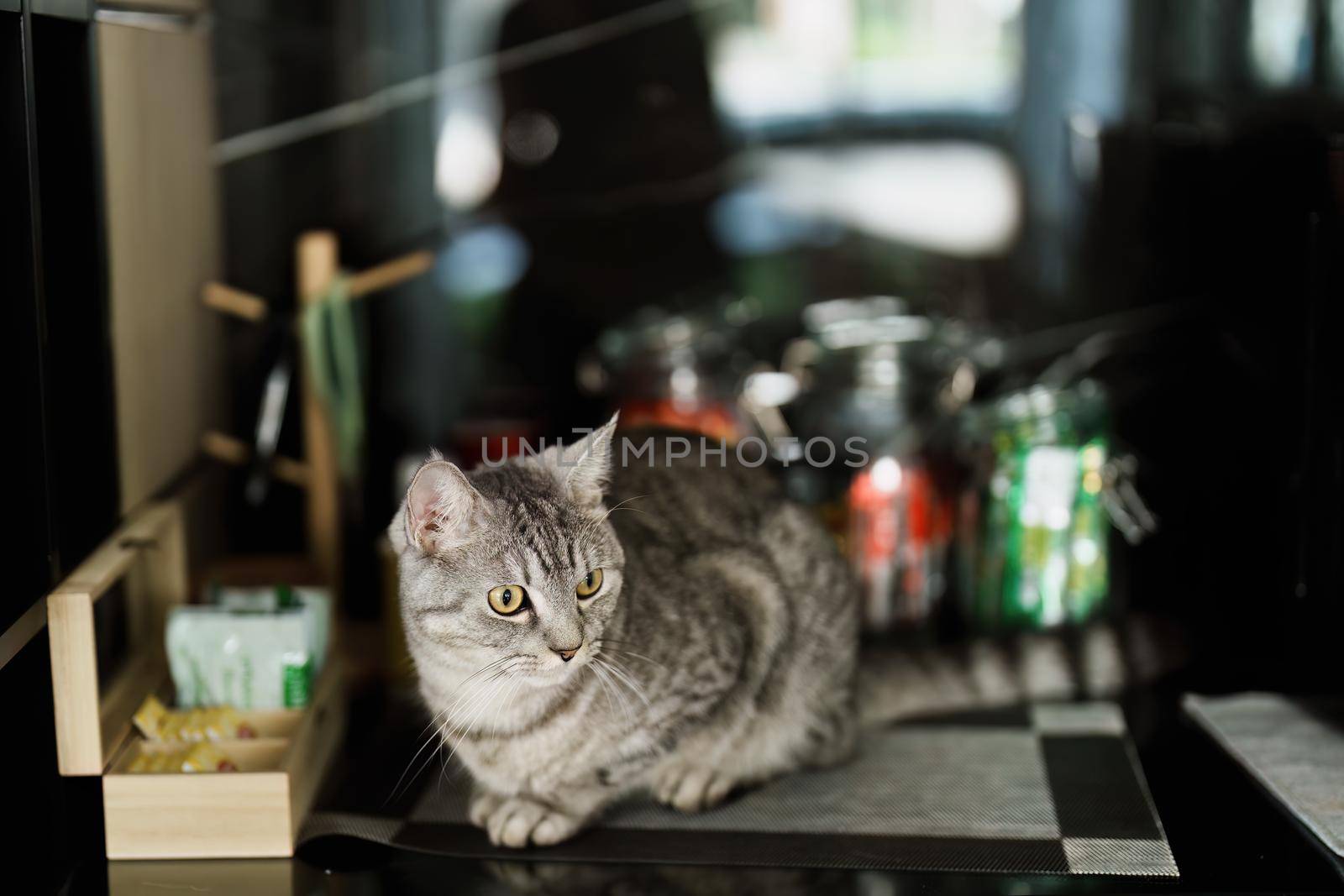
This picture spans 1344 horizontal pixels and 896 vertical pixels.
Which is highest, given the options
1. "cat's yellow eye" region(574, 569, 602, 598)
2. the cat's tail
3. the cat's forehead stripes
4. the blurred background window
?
the blurred background window

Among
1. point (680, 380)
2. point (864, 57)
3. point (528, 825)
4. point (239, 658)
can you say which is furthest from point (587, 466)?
point (864, 57)

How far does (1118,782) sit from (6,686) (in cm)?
124

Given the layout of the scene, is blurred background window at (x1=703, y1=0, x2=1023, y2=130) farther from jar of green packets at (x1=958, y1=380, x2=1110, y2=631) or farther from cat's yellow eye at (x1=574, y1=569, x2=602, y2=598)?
cat's yellow eye at (x1=574, y1=569, x2=602, y2=598)

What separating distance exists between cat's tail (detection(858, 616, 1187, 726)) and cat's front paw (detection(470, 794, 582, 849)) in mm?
482

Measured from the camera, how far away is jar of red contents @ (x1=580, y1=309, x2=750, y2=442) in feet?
7.13

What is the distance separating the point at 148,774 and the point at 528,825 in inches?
16.1

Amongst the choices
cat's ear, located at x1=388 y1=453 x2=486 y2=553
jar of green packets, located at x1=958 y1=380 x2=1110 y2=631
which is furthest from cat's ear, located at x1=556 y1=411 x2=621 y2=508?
jar of green packets, located at x1=958 y1=380 x2=1110 y2=631

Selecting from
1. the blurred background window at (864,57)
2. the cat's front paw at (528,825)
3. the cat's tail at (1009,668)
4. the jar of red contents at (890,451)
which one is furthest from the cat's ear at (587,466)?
the blurred background window at (864,57)

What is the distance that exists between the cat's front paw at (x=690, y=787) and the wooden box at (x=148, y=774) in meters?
0.41

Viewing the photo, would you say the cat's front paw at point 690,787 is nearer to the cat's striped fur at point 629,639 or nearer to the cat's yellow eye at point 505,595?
the cat's striped fur at point 629,639

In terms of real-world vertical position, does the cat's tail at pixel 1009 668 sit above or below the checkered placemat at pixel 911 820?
above

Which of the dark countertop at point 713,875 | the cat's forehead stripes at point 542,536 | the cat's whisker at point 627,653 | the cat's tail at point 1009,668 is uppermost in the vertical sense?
the cat's forehead stripes at point 542,536

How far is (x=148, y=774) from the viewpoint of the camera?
1.51 m

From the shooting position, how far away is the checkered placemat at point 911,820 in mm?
1516
